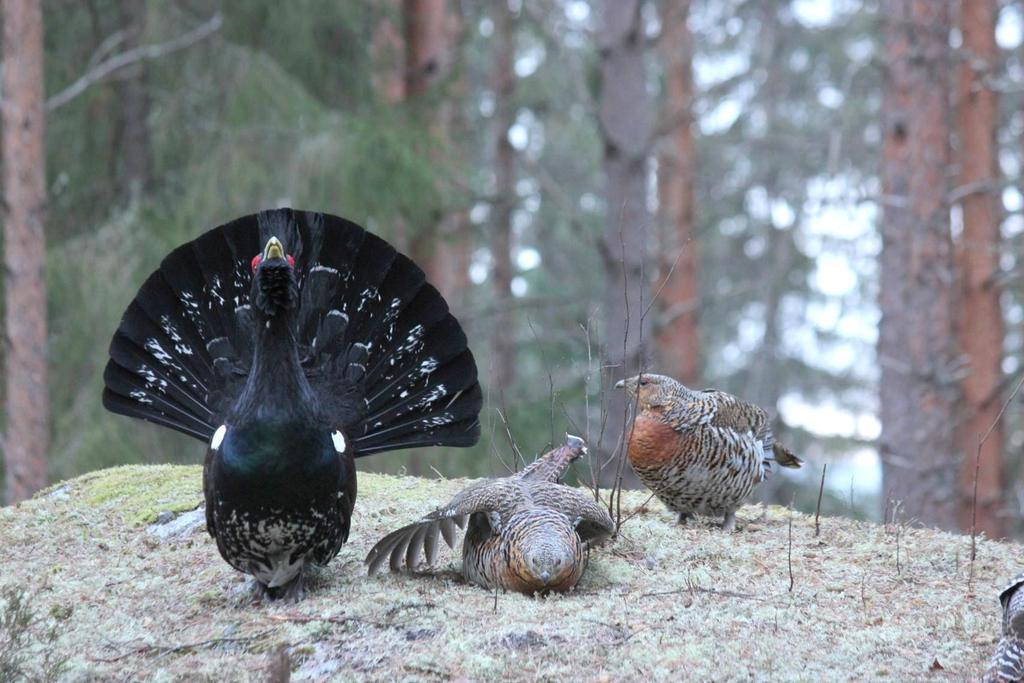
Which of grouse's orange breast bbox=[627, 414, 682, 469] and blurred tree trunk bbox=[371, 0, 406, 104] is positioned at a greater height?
blurred tree trunk bbox=[371, 0, 406, 104]

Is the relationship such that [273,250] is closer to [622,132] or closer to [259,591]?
[259,591]

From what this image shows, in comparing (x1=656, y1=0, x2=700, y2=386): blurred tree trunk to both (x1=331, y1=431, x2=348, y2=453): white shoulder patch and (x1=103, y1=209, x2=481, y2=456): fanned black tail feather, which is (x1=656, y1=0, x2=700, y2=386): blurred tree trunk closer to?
(x1=103, y1=209, x2=481, y2=456): fanned black tail feather

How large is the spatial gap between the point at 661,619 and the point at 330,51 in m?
11.9

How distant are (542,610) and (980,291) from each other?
35.6 feet

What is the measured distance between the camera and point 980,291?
14.2m

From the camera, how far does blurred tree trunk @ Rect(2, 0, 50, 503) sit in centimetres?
1123

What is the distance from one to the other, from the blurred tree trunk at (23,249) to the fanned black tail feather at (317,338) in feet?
18.5

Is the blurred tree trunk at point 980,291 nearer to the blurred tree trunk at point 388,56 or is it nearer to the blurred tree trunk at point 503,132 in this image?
the blurred tree trunk at point 388,56

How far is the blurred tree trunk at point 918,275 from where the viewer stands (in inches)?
443

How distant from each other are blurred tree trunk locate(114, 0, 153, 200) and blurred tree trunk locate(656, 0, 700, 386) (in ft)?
23.5

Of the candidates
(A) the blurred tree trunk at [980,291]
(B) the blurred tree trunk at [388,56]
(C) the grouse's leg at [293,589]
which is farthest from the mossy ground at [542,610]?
(B) the blurred tree trunk at [388,56]

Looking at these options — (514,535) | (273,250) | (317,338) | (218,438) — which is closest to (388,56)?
(317,338)

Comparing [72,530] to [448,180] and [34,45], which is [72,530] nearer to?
[34,45]

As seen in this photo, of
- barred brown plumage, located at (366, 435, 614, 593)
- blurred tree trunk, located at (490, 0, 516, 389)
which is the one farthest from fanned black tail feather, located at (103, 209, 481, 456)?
blurred tree trunk, located at (490, 0, 516, 389)
